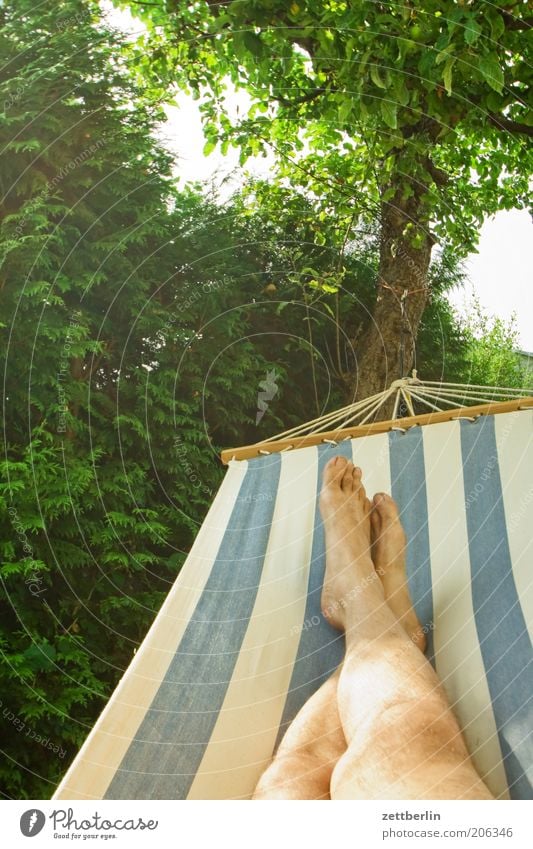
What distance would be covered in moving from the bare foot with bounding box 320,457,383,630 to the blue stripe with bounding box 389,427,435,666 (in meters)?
0.06

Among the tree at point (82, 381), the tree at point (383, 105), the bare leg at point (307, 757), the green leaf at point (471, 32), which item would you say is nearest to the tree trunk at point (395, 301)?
the tree at point (383, 105)

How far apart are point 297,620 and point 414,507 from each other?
290 mm

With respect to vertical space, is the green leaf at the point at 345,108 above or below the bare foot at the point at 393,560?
above

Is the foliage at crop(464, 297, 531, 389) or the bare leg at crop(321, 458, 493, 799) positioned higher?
the foliage at crop(464, 297, 531, 389)

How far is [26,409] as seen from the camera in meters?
1.80

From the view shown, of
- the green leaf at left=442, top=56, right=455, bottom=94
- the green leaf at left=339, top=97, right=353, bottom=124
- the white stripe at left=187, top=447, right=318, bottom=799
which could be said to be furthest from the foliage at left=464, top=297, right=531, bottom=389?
→ the white stripe at left=187, top=447, right=318, bottom=799

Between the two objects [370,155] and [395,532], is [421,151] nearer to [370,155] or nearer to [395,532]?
[370,155]

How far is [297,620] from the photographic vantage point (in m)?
1.18

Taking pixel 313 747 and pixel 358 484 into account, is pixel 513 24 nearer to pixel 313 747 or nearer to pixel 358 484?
pixel 358 484

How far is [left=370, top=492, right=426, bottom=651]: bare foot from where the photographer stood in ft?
3.74

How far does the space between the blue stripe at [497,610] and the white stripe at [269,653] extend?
26 cm

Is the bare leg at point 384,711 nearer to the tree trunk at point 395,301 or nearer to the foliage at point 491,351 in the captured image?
the tree trunk at point 395,301

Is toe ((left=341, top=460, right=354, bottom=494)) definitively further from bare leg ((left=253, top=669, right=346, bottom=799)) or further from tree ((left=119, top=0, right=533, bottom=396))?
tree ((left=119, top=0, right=533, bottom=396))

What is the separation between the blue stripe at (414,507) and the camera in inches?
46.7
